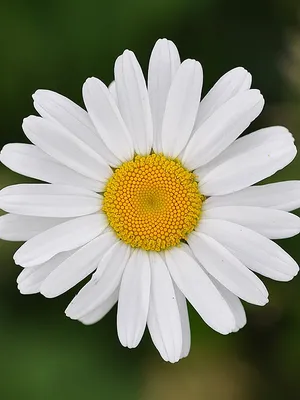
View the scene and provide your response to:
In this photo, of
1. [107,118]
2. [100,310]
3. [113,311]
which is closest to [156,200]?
[107,118]

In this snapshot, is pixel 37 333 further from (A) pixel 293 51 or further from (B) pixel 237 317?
(A) pixel 293 51

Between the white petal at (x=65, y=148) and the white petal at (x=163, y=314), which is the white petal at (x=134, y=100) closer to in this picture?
the white petal at (x=65, y=148)

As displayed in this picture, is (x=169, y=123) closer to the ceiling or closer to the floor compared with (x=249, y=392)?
closer to the ceiling

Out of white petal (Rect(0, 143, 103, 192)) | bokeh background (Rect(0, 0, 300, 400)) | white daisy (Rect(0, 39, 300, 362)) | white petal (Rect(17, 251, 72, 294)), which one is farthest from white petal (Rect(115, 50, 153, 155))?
bokeh background (Rect(0, 0, 300, 400))

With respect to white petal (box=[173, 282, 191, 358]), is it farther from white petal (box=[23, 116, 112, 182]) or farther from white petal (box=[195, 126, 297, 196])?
white petal (box=[23, 116, 112, 182])

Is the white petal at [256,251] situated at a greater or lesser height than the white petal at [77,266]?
lesser

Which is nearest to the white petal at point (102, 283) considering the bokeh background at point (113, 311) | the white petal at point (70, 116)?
the white petal at point (70, 116)
